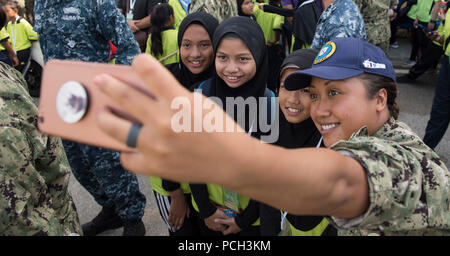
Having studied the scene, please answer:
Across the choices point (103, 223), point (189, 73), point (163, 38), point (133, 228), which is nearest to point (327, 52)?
point (189, 73)

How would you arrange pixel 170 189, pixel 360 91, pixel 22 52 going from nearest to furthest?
1. pixel 360 91
2. pixel 170 189
3. pixel 22 52

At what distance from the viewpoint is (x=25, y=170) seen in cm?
115

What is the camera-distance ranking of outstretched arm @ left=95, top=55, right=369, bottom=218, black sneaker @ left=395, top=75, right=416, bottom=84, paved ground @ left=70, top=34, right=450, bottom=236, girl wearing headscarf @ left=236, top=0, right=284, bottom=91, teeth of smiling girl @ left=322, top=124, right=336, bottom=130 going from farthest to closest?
black sneaker @ left=395, top=75, right=416, bottom=84
girl wearing headscarf @ left=236, top=0, right=284, bottom=91
paved ground @ left=70, top=34, right=450, bottom=236
teeth of smiling girl @ left=322, top=124, right=336, bottom=130
outstretched arm @ left=95, top=55, right=369, bottom=218

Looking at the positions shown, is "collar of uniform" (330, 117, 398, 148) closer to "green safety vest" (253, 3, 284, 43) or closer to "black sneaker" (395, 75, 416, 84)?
"green safety vest" (253, 3, 284, 43)

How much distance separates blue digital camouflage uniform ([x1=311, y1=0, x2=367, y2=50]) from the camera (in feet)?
7.45

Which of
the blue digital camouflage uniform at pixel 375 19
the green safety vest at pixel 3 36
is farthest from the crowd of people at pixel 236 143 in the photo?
the green safety vest at pixel 3 36

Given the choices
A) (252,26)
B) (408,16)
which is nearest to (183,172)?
(252,26)

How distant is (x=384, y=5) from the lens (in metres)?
3.60

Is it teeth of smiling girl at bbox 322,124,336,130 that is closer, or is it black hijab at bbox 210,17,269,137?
teeth of smiling girl at bbox 322,124,336,130

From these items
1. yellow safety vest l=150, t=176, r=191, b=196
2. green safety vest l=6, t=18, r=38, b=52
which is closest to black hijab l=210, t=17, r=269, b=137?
yellow safety vest l=150, t=176, r=191, b=196

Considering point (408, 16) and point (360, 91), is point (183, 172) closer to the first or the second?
point (360, 91)

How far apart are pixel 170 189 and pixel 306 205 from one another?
57.1 inches

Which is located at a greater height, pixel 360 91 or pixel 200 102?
pixel 200 102
